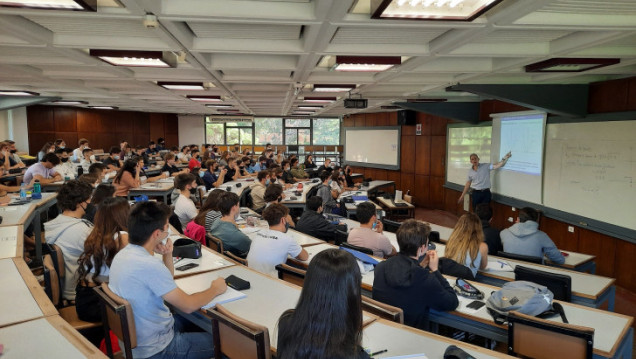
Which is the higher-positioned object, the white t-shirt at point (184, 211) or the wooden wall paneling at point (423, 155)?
the wooden wall paneling at point (423, 155)

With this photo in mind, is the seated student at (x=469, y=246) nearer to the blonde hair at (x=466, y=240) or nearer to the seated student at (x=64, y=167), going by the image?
the blonde hair at (x=466, y=240)

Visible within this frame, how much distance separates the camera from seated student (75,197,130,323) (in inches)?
108

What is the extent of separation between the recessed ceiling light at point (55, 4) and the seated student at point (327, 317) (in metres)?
2.14

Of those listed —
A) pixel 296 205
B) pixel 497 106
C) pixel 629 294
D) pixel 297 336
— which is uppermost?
pixel 497 106

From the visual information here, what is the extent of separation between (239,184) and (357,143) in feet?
25.2

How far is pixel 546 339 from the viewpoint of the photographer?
216cm

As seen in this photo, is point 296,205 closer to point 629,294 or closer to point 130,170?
point 130,170

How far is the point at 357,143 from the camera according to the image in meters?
15.4

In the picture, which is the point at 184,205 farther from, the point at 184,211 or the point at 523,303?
the point at 523,303

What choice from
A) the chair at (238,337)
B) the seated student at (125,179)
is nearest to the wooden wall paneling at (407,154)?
the seated student at (125,179)

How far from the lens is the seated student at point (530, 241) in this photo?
13.9 ft

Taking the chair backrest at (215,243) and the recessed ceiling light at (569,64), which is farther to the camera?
the recessed ceiling light at (569,64)

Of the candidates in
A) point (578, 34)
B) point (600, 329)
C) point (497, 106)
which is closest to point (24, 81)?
point (578, 34)

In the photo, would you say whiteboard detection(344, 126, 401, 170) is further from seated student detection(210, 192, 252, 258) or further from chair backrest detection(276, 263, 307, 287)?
chair backrest detection(276, 263, 307, 287)
